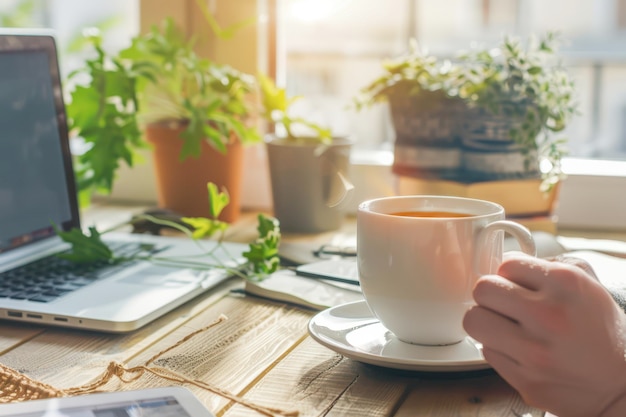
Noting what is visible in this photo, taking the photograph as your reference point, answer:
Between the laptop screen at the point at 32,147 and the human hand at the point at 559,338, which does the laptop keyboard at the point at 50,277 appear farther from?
the human hand at the point at 559,338

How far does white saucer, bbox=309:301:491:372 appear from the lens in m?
0.67

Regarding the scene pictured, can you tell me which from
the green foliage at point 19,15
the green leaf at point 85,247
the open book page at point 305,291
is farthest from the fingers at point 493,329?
the green foliage at point 19,15

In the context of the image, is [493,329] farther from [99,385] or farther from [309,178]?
[309,178]

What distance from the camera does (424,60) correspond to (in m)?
1.30

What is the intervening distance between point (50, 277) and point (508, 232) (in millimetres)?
525

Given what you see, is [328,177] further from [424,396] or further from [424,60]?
[424,396]

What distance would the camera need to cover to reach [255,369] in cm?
72

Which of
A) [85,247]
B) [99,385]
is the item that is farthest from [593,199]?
[99,385]

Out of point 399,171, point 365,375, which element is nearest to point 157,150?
point 399,171

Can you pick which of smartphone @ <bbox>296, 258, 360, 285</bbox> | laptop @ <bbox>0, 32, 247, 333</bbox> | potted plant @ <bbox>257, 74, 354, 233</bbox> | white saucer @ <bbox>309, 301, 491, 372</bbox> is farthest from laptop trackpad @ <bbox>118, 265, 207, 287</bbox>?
potted plant @ <bbox>257, 74, 354, 233</bbox>

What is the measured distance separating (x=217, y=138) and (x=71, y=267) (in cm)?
36

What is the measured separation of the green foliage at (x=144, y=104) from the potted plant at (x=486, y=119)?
8.4 inches

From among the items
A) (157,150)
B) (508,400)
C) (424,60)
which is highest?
(424,60)

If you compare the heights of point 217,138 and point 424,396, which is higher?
point 217,138
